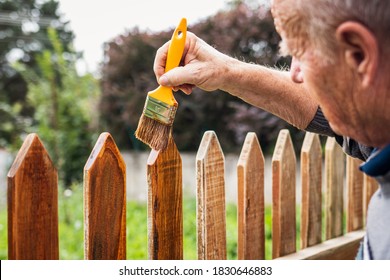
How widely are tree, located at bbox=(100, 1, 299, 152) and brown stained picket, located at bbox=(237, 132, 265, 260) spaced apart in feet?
11.9

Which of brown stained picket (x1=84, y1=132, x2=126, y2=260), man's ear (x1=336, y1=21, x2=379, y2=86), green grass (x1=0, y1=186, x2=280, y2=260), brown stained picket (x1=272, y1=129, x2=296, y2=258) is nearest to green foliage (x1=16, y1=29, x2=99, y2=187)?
green grass (x1=0, y1=186, x2=280, y2=260)

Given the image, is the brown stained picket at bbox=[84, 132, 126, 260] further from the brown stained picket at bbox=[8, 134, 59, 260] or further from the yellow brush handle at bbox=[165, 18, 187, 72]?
the yellow brush handle at bbox=[165, 18, 187, 72]

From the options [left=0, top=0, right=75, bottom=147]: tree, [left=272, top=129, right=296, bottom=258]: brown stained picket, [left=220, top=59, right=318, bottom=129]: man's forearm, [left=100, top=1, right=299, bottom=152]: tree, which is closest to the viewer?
[left=220, top=59, right=318, bottom=129]: man's forearm

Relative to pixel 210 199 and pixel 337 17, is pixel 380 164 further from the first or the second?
pixel 210 199

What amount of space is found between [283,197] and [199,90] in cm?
455

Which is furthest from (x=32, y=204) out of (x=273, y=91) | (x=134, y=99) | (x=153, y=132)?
(x=134, y=99)

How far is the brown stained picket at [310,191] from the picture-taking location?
2.07 meters

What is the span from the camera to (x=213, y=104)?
6.45 m

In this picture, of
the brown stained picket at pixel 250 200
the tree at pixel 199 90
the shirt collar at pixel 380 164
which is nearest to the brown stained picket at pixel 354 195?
the brown stained picket at pixel 250 200

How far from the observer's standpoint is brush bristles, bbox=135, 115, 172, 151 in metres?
1.42

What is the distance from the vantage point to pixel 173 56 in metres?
1.40

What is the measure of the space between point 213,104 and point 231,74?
4.97m
